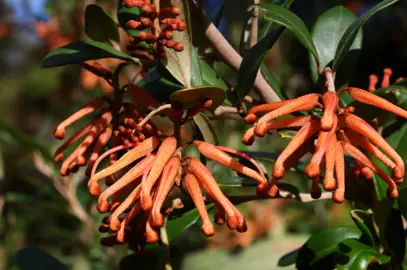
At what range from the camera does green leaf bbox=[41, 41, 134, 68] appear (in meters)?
0.87

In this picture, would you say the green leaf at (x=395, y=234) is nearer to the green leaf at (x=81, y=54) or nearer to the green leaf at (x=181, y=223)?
the green leaf at (x=181, y=223)

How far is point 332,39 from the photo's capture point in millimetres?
1004

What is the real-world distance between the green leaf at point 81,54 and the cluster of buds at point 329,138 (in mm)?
254

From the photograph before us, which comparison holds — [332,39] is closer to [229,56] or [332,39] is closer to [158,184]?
[229,56]

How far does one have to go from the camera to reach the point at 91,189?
29.3 inches

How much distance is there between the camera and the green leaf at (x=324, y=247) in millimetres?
918

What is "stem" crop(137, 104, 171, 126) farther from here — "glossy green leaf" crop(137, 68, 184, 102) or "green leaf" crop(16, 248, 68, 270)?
"green leaf" crop(16, 248, 68, 270)

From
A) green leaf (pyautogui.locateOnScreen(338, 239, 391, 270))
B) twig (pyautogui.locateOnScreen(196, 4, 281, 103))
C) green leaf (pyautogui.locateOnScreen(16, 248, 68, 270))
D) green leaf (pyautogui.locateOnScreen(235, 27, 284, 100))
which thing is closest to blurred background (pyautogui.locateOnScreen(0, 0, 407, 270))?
green leaf (pyautogui.locateOnScreen(16, 248, 68, 270))

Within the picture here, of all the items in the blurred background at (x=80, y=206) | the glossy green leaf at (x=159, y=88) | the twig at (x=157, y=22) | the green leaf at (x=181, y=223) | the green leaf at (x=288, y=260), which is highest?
the twig at (x=157, y=22)

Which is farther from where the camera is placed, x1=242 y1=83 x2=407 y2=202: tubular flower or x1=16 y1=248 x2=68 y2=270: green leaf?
x1=16 y1=248 x2=68 y2=270: green leaf

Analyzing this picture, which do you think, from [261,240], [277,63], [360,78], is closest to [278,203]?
[261,240]

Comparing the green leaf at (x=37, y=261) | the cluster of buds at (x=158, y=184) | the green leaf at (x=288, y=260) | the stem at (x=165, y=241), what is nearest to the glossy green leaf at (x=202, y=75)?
the cluster of buds at (x=158, y=184)

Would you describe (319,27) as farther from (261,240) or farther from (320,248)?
(261,240)

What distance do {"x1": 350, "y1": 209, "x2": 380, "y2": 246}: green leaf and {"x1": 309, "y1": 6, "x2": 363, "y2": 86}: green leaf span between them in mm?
207
